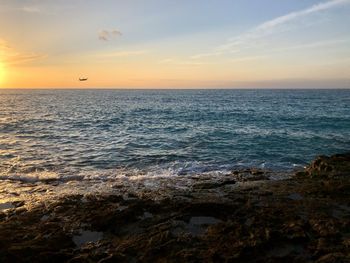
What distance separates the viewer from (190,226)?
31.9ft

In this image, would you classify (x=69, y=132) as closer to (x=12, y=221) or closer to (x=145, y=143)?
(x=145, y=143)

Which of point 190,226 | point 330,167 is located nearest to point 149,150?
point 330,167

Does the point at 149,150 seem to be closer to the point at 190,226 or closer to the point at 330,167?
the point at 330,167

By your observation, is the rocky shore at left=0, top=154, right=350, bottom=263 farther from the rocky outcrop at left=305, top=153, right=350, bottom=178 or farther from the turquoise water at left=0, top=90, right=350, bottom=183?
the turquoise water at left=0, top=90, right=350, bottom=183

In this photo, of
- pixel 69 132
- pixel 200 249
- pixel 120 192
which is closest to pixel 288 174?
pixel 120 192

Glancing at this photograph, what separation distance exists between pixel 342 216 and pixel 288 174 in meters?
6.34

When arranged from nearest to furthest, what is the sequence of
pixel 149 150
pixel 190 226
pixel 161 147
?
pixel 190 226, pixel 149 150, pixel 161 147

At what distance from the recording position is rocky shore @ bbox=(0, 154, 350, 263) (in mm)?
8047

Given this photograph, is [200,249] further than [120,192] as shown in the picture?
No

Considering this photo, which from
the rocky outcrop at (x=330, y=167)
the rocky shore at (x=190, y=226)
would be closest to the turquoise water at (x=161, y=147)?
the rocky outcrop at (x=330, y=167)

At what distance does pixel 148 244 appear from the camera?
849 centimetres

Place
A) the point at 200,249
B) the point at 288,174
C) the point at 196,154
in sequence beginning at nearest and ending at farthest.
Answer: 1. the point at 200,249
2. the point at 288,174
3. the point at 196,154

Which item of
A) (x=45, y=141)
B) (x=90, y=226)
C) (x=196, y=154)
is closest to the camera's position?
(x=90, y=226)

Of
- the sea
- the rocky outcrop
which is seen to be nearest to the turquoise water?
the sea
